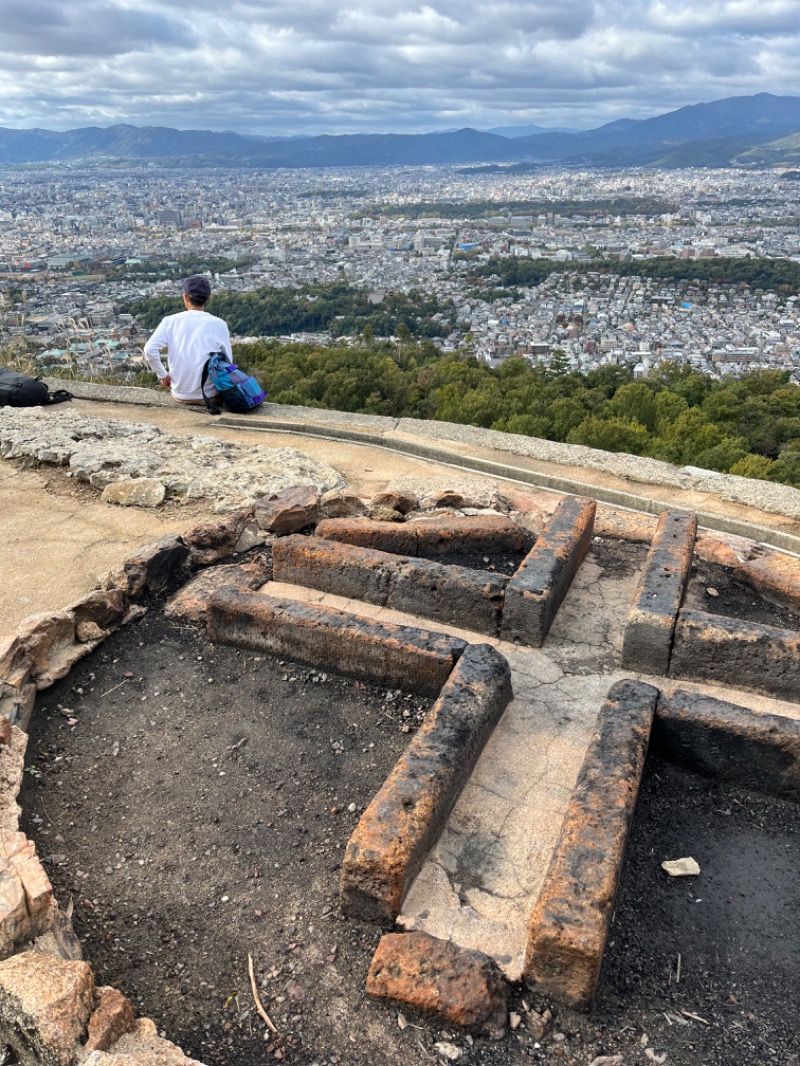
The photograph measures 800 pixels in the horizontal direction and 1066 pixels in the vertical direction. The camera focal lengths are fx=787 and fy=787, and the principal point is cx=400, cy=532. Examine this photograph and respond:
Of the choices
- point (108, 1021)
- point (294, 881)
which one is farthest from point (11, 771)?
point (108, 1021)

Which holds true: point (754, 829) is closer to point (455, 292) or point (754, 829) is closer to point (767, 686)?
point (767, 686)

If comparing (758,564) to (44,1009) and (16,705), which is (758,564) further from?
(44,1009)

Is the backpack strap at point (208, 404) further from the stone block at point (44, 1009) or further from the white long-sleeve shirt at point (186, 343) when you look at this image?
the stone block at point (44, 1009)

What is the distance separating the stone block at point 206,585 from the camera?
555 centimetres

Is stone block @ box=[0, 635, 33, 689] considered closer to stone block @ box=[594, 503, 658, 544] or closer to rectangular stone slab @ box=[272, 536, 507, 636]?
rectangular stone slab @ box=[272, 536, 507, 636]

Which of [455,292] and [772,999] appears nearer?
[772,999]

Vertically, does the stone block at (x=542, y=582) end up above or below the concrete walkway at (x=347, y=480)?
above

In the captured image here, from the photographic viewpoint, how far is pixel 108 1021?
268 centimetres

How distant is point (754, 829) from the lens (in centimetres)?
390

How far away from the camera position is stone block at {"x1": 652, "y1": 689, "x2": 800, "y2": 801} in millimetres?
3984

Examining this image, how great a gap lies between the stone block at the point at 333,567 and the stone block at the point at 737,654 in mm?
1993

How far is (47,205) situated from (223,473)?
9044cm

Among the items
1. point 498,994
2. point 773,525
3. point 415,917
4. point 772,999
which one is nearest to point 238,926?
point 415,917

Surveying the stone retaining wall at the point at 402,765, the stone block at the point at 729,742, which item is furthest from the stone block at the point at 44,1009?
the stone block at the point at 729,742
